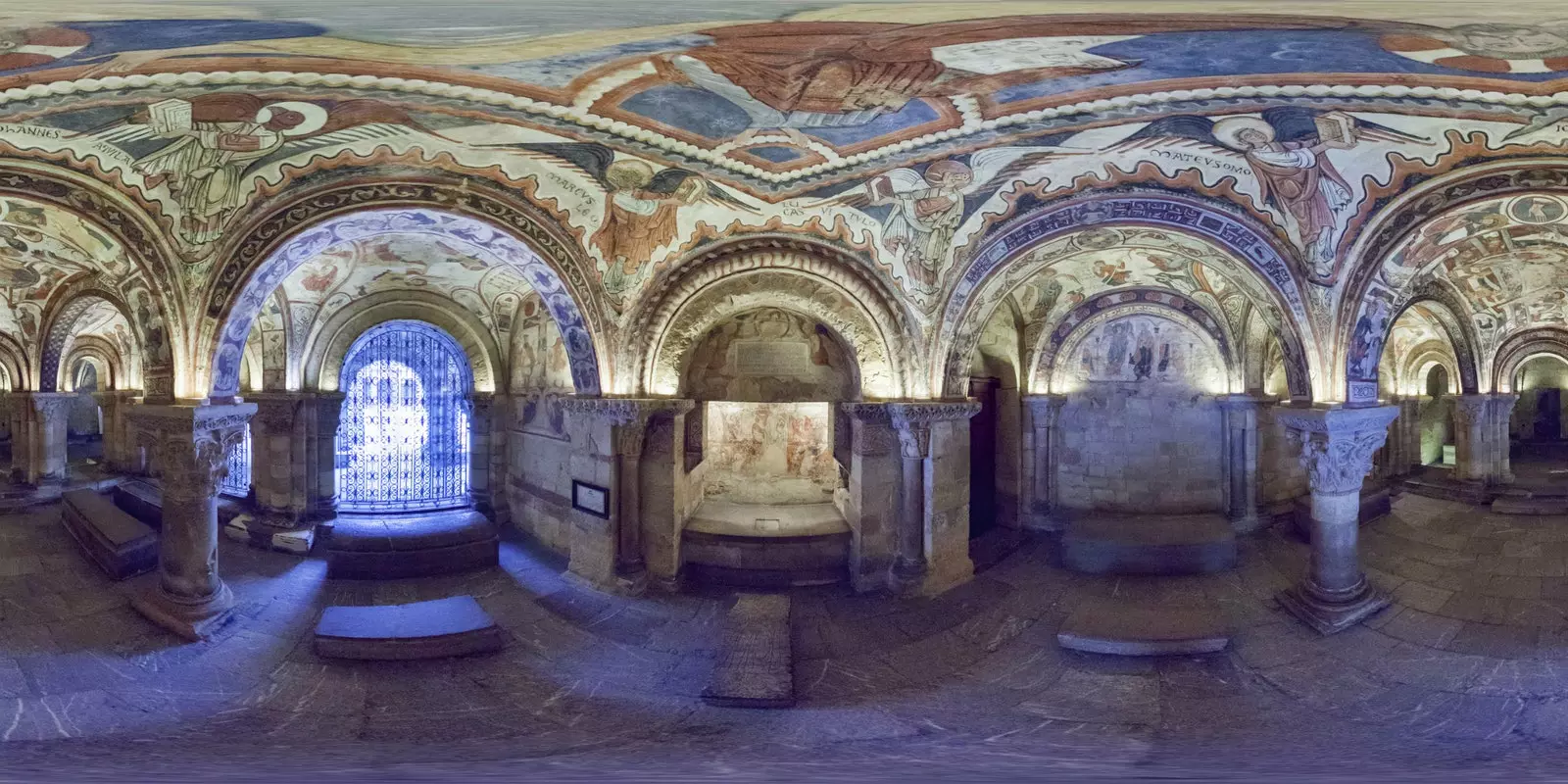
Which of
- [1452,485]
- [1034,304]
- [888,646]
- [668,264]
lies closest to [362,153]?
[668,264]

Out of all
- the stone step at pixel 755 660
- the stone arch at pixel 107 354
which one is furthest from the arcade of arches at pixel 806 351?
the stone arch at pixel 107 354

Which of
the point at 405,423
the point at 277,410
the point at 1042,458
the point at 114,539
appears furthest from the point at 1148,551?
the point at 114,539

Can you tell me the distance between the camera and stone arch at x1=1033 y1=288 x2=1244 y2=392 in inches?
483

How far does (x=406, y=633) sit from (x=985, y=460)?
10.0 m

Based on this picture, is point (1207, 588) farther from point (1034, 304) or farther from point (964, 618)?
point (1034, 304)

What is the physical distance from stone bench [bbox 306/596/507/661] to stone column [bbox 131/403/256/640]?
1.48 meters

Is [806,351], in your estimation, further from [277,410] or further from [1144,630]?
[277,410]

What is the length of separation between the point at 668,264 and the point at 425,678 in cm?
528

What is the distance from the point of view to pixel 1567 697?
625cm

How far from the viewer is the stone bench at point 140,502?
1238 cm

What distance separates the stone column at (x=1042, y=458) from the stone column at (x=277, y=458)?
1263 centimetres

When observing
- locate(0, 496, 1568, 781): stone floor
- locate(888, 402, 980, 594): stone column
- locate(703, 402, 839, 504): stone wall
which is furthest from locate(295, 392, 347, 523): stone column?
locate(888, 402, 980, 594): stone column

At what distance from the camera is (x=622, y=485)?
973 centimetres

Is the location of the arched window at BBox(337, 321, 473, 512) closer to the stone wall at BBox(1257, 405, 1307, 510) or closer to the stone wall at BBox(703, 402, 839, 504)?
the stone wall at BBox(703, 402, 839, 504)
